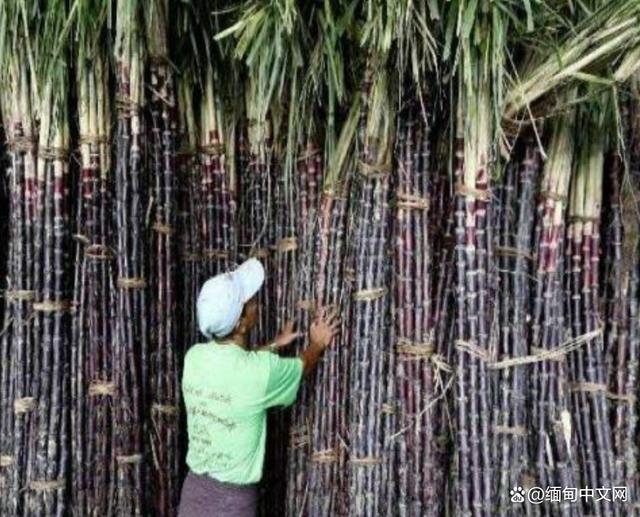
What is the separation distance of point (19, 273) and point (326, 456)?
1.42m

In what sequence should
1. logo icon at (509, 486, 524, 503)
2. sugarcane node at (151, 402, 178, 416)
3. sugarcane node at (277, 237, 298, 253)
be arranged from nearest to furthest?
logo icon at (509, 486, 524, 503)
sugarcane node at (151, 402, 178, 416)
sugarcane node at (277, 237, 298, 253)

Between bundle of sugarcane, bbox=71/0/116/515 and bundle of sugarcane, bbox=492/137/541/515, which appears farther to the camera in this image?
bundle of sugarcane, bbox=71/0/116/515

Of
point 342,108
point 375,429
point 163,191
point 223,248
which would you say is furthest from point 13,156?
point 375,429

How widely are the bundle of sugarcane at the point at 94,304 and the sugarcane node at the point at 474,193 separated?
1381 mm

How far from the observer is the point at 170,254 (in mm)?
3008

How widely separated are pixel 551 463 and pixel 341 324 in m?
0.92

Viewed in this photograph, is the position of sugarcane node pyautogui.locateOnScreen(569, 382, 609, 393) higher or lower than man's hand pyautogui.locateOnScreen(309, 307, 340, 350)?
lower

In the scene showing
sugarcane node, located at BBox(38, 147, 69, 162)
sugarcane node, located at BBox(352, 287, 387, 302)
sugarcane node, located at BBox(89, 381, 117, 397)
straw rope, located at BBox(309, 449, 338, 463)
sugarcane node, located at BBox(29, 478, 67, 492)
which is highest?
sugarcane node, located at BBox(38, 147, 69, 162)

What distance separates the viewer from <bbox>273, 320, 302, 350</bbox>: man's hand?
115 inches

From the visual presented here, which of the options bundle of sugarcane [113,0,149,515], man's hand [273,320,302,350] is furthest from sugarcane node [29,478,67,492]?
man's hand [273,320,302,350]

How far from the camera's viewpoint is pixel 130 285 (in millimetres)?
2875

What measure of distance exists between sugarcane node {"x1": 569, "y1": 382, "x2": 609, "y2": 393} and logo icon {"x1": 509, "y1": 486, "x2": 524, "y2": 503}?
0.44 m

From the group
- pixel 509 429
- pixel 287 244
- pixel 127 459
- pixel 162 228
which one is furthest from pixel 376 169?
pixel 127 459

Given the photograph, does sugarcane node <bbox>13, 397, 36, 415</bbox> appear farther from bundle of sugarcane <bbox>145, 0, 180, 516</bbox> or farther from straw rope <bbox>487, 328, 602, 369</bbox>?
straw rope <bbox>487, 328, 602, 369</bbox>
